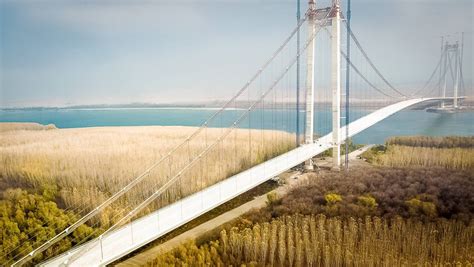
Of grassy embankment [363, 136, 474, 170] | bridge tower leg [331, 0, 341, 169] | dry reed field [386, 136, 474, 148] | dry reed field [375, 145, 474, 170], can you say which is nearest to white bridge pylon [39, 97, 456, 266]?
bridge tower leg [331, 0, 341, 169]

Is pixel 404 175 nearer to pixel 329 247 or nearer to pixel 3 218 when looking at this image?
pixel 329 247

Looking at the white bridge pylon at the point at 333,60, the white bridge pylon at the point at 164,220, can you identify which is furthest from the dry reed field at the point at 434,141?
the white bridge pylon at the point at 164,220

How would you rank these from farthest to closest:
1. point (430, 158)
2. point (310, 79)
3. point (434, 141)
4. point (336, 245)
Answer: point (434, 141)
point (430, 158)
point (310, 79)
point (336, 245)

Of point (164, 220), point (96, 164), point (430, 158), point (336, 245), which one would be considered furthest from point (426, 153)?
point (96, 164)

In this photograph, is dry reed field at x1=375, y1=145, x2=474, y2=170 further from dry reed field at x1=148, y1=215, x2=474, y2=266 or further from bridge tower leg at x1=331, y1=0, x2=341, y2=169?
dry reed field at x1=148, y1=215, x2=474, y2=266

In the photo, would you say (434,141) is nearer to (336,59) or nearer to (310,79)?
(336,59)

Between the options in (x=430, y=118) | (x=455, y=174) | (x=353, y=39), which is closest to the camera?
(x=455, y=174)

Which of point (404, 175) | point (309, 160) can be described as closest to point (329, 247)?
point (404, 175)
